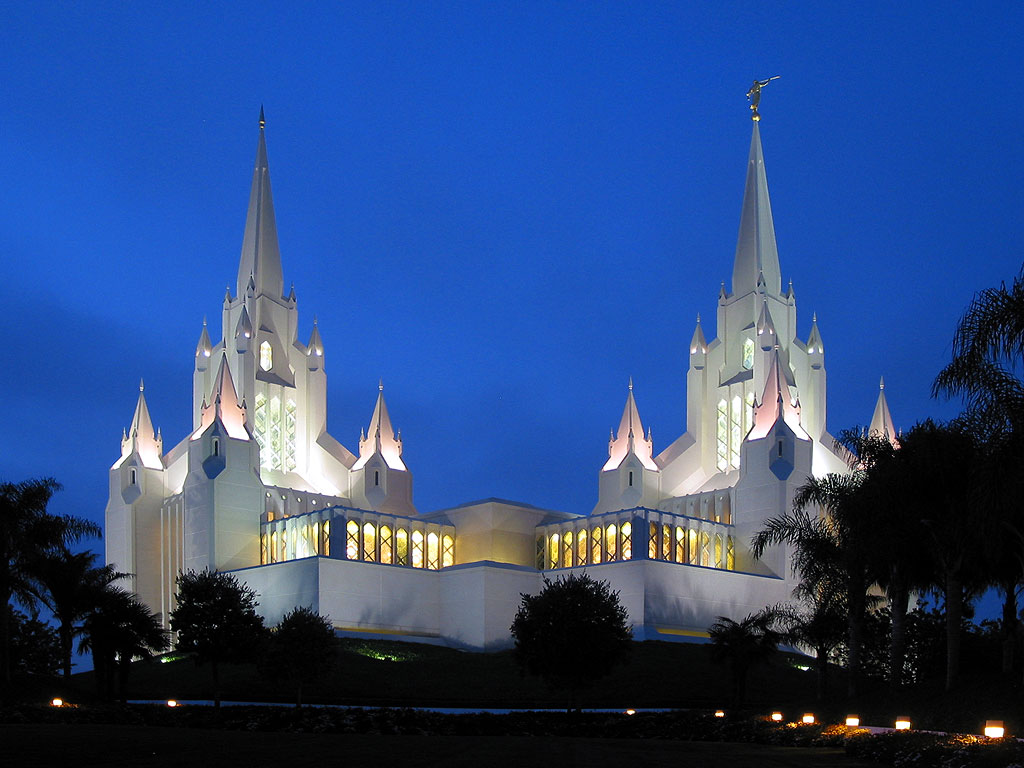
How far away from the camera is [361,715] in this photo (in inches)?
1126

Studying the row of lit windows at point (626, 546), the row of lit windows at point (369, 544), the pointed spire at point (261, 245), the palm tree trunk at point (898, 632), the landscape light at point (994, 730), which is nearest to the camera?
the landscape light at point (994, 730)

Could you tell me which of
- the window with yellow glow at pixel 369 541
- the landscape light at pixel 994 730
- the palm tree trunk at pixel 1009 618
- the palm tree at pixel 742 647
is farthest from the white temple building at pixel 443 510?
the landscape light at pixel 994 730

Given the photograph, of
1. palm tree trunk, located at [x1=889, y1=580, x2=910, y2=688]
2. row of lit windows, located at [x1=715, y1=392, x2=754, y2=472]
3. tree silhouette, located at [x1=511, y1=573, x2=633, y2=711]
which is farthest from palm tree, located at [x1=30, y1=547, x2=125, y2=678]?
row of lit windows, located at [x1=715, y1=392, x2=754, y2=472]

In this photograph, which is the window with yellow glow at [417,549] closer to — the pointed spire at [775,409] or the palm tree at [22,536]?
the pointed spire at [775,409]

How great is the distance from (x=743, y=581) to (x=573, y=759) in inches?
1777

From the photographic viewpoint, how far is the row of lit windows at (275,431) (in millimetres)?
74562

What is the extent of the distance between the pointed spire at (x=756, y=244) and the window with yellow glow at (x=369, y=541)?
93.4 ft

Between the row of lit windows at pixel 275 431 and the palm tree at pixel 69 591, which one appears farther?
the row of lit windows at pixel 275 431

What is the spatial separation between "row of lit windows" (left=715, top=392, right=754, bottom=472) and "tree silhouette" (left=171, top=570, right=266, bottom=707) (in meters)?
39.7

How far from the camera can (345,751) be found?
20281 mm

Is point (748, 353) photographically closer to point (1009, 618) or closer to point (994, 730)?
point (1009, 618)

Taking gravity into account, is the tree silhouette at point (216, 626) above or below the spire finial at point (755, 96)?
below

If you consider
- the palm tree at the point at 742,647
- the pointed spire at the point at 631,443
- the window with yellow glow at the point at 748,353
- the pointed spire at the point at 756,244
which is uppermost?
the pointed spire at the point at 756,244

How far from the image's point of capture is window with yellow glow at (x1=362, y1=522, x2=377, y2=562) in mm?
63562
